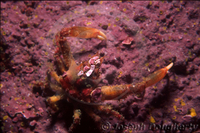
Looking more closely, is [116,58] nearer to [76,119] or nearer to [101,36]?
[101,36]

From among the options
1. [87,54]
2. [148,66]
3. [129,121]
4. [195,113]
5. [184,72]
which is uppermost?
[87,54]

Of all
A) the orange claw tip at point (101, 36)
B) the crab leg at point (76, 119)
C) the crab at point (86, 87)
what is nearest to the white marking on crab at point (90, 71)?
the crab at point (86, 87)

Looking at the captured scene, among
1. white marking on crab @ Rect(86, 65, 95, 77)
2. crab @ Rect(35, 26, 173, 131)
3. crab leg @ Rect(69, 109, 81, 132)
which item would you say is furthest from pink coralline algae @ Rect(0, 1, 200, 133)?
crab leg @ Rect(69, 109, 81, 132)

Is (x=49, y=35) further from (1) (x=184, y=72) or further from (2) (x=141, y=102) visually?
(1) (x=184, y=72)

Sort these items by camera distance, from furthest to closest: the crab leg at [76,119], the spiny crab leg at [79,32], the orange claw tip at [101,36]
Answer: the orange claw tip at [101,36]
the spiny crab leg at [79,32]
the crab leg at [76,119]

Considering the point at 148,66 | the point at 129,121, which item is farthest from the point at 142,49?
the point at 129,121

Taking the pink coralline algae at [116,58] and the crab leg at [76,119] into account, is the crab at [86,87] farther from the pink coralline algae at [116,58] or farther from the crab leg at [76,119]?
the pink coralline algae at [116,58]
